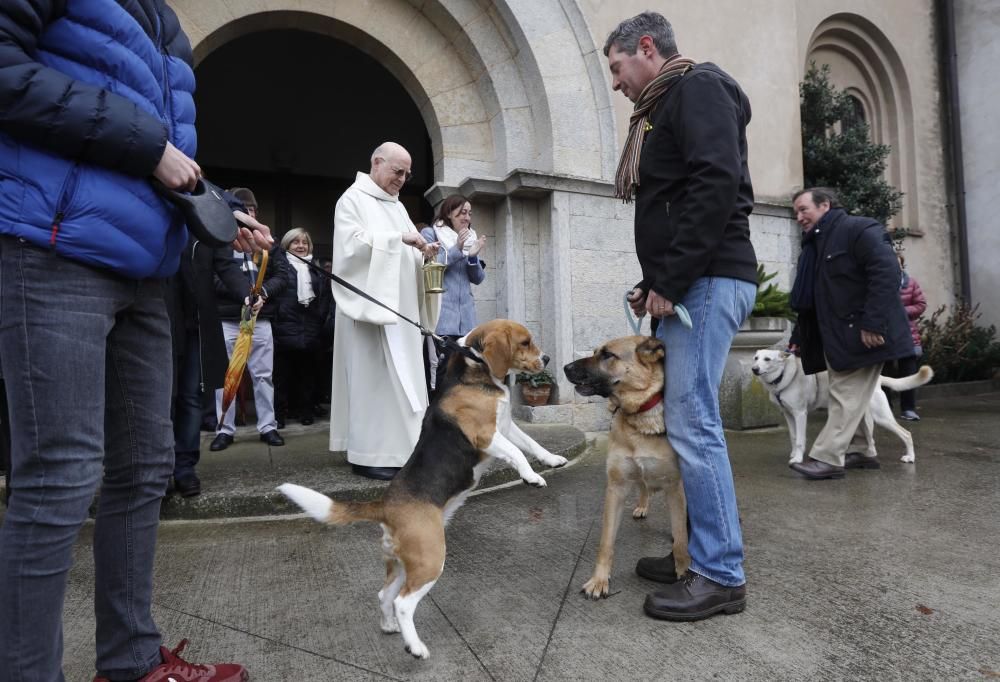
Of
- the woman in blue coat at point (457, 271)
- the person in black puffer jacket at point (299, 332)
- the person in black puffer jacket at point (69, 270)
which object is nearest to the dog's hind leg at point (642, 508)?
the woman in blue coat at point (457, 271)

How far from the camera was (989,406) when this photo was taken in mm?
8273

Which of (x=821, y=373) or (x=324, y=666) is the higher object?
(x=821, y=373)

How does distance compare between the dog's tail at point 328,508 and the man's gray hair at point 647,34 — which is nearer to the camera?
the dog's tail at point 328,508

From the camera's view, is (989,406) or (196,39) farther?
(989,406)

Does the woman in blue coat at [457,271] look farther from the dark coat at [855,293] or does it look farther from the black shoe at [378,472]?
the dark coat at [855,293]

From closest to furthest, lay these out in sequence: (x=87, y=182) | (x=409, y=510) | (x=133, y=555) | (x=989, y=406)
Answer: (x=87, y=182) < (x=133, y=555) < (x=409, y=510) < (x=989, y=406)

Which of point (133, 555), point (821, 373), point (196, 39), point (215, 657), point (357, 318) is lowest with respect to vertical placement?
point (215, 657)

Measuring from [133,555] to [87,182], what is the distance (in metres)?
1.06

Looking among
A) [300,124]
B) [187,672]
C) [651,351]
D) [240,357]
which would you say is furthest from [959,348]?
[187,672]

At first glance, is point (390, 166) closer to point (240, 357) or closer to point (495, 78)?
point (240, 357)

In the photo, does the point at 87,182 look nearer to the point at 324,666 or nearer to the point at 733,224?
the point at 324,666

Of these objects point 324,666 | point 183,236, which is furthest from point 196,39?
point 324,666

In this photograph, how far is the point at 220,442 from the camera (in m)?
5.32

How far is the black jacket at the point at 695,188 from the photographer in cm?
218
